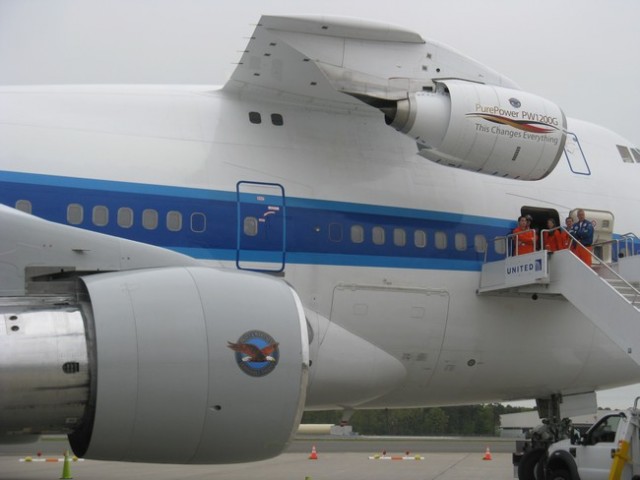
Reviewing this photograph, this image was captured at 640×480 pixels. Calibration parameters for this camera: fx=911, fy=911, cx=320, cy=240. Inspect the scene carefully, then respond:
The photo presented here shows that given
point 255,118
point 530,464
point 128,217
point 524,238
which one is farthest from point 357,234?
point 530,464

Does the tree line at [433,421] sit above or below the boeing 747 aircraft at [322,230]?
below

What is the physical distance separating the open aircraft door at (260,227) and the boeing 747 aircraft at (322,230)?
2 centimetres

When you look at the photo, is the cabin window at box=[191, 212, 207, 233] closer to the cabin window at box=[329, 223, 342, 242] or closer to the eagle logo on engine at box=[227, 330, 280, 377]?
the cabin window at box=[329, 223, 342, 242]

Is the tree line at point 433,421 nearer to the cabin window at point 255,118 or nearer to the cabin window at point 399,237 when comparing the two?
the cabin window at point 399,237

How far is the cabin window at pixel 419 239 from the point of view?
11.1 m

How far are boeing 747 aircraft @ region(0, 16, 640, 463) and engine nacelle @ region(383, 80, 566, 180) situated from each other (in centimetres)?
3

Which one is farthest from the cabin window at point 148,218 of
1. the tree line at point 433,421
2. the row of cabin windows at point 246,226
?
the tree line at point 433,421

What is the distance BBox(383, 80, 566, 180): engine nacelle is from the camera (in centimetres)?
1032

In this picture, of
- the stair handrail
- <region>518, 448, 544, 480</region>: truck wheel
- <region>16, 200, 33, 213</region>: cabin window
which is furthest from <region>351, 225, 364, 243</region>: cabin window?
<region>518, 448, 544, 480</region>: truck wheel

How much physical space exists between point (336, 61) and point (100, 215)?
3.14m

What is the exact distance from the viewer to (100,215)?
9.45 metres

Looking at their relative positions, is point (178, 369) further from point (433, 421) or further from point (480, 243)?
point (433, 421)

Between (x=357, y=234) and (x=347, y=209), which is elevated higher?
(x=347, y=209)

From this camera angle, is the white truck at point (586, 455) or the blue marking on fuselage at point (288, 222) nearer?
the blue marking on fuselage at point (288, 222)
